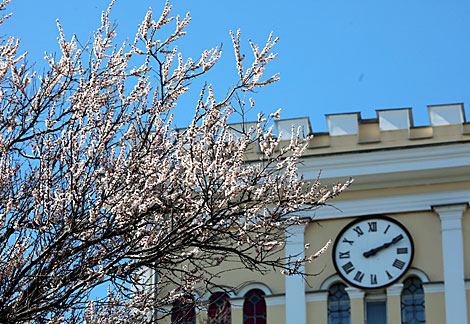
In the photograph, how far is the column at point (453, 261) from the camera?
20938 millimetres

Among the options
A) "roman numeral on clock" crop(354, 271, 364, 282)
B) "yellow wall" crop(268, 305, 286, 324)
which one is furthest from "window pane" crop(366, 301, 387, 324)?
"yellow wall" crop(268, 305, 286, 324)

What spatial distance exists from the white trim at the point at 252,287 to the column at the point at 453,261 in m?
2.98

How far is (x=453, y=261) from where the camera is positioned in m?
21.3

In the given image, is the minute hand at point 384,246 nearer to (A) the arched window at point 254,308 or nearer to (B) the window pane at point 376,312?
(B) the window pane at point 376,312

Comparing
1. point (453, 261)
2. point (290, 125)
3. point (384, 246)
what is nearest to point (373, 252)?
point (384, 246)

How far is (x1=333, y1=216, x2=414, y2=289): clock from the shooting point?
21.5 m

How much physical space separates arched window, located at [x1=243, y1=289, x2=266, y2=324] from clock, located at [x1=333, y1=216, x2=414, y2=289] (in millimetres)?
1421

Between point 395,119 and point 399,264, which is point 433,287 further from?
point 395,119

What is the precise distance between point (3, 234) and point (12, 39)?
76.1 inches

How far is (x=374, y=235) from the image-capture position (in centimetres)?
2181

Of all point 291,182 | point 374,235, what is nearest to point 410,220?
point 374,235

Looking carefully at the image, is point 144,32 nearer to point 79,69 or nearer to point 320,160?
point 79,69

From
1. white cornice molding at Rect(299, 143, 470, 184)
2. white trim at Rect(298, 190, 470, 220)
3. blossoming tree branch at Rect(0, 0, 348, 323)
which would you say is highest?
white cornice molding at Rect(299, 143, 470, 184)

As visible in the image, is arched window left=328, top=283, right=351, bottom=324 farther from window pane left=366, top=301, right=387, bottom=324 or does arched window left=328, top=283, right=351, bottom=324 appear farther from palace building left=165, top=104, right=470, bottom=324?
window pane left=366, top=301, right=387, bottom=324
